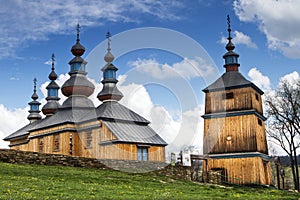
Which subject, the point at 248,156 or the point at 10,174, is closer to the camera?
the point at 10,174

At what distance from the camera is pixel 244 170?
123ft

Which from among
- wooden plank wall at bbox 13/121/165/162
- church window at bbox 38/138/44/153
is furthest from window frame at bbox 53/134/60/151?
church window at bbox 38/138/44/153

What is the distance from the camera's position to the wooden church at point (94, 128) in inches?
1644

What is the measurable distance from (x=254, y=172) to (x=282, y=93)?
1271 centimetres

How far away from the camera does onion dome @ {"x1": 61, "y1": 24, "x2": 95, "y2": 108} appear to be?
50.5 meters

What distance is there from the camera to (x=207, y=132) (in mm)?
40375

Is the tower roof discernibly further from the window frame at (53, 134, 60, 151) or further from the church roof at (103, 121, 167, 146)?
the window frame at (53, 134, 60, 151)

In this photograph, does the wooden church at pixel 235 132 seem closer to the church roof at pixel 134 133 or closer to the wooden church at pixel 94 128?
the church roof at pixel 134 133

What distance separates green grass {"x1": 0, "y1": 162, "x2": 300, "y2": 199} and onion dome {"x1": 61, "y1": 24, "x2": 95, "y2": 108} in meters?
23.4

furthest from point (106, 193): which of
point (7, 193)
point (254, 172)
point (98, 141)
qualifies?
point (98, 141)

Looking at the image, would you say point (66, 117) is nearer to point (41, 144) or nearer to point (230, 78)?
point (41, 144)

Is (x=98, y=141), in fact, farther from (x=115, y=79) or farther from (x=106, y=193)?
(x=106, y=193)

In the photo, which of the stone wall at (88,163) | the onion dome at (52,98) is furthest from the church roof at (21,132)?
the stone wall at (88,163)

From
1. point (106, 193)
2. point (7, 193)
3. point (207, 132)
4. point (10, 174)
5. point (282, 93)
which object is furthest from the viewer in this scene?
point (282, 93)
